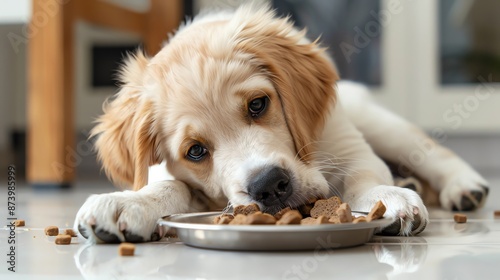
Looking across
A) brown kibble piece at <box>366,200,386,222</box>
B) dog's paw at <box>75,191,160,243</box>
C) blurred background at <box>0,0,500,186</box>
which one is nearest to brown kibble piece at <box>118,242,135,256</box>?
dog's paw at <box>75,191,160,243</box>

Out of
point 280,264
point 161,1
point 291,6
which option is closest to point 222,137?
point 280,264

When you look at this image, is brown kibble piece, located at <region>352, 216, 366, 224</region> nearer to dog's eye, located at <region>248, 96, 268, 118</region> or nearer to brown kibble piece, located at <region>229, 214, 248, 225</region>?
brown kibble piece, located at <region>229, 214, 248, 225</region>

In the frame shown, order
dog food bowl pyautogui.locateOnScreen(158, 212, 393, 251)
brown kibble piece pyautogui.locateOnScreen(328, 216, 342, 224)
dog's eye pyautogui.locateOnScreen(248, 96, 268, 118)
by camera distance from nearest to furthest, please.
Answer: dog food bowl pyautogui.locateOnScreen(158, 212, 393, 251) < brown kibble piece pyautogui.locateOnScreen(328, 216, 342, 224) < dog's eye pyautogui.locateOnScreen(248, 96, 268, 118)

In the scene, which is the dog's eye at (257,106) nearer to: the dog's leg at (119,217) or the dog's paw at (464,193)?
the dog's leg at (119,217)

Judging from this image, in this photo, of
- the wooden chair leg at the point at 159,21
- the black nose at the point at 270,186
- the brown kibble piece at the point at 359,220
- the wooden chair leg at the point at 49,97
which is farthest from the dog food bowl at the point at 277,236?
the wooden chair leg at the point at 159,21

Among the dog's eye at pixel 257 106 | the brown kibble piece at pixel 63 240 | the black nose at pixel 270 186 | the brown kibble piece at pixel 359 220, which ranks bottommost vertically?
the brown kibble piece at pixel 63 240

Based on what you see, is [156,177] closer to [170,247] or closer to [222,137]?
[222,137]

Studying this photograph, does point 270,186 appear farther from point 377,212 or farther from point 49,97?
point 49,97
